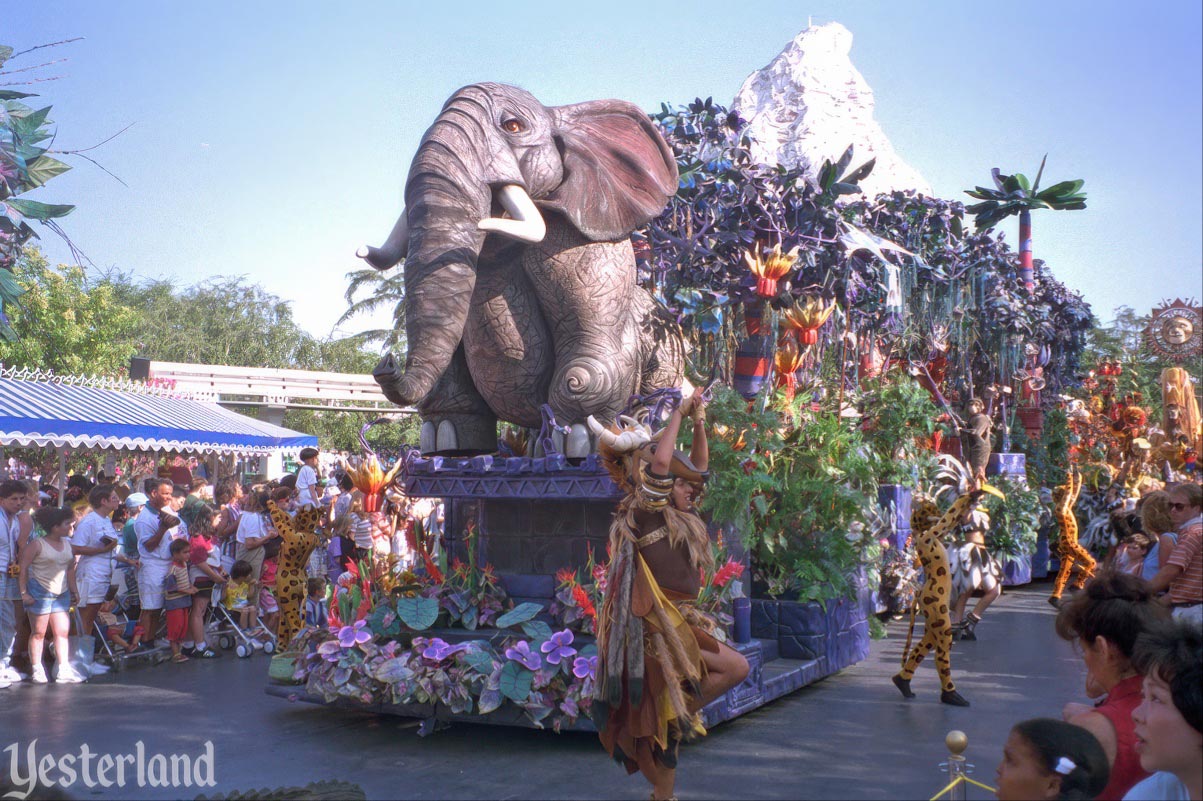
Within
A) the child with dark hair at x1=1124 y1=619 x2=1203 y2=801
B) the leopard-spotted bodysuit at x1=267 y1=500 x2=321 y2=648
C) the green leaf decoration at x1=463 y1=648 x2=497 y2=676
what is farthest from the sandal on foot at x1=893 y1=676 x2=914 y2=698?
the leopard-spotted bodysuit at x1=267 y1=500 x2=321 y2=648

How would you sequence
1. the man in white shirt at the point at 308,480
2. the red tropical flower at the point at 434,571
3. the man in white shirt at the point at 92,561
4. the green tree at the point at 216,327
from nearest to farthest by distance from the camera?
the red tropical flower at the point at 434,571, the man in white shirt at the point at 92,561, the man in white shirt at the point at 308,480, the green tree at the point at 216,327

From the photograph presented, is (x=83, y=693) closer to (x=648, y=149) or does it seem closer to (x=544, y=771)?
(x=544, y=771)

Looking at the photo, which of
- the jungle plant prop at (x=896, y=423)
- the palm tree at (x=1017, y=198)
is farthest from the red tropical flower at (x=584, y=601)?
the palm tree at (x=1017, y=198)

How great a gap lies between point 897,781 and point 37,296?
14.7 m

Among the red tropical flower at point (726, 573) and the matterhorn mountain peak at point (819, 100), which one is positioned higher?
the matterhorn mountain peak at point (819, 100)

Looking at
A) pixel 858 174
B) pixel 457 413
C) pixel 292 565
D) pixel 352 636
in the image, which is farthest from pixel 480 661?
pixel 858 174

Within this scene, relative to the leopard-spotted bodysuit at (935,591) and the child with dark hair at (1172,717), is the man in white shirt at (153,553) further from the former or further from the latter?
the child with dark hair at (1172,717)

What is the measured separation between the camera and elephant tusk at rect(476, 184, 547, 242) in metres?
6.06

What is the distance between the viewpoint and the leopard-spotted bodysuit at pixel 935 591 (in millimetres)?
6625

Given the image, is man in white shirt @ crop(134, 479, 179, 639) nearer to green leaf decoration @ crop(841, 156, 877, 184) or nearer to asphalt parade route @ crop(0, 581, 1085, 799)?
asphalt parade route @ crop(0, 581, 1085, 799)

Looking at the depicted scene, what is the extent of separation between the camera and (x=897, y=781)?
15.9 ft

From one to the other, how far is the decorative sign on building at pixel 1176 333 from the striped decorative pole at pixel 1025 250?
128 inches

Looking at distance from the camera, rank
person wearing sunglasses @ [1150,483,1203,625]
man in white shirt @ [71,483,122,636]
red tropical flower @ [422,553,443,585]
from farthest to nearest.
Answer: man in white shirt @ [71,483,122,636], red tropical flower @ [422,553,443,585], person wearing sunglasses @ [1150,483,1203,625]

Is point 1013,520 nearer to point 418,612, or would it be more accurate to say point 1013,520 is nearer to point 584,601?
point 584,601
